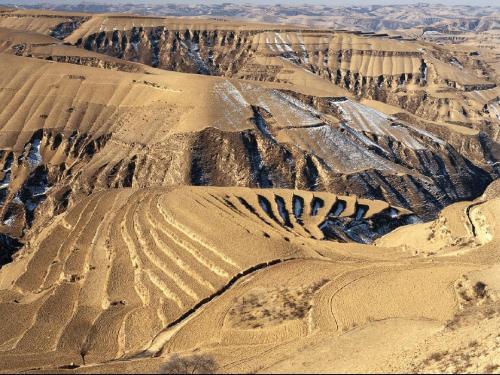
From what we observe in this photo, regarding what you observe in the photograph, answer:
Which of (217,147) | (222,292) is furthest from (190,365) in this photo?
(217,147)

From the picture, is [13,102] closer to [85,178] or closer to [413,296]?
[85,178]

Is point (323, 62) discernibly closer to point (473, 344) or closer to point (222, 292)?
point (222, 292)

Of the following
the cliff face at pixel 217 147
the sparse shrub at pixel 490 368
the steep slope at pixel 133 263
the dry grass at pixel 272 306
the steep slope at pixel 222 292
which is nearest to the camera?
the sparse shrub at pixel 490 368

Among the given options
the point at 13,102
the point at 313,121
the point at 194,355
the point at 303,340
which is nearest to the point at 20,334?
the point at 194,355

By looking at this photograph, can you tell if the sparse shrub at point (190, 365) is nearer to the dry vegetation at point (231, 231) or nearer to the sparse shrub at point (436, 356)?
the dry vegetation at point (231, 231)

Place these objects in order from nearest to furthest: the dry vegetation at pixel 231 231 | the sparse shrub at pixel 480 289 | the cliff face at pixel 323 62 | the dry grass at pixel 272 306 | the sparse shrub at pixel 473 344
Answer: the sparse shrub at pixel 473 344 < the dry vegetation at pixel 231 231 < the dry grass at pixel 272 306 < the sparse shrub at pixel 480 289 < the cliff face at pixel 323 62

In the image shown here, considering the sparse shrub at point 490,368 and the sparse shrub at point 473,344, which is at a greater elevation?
the sparse shrub at point 490,368

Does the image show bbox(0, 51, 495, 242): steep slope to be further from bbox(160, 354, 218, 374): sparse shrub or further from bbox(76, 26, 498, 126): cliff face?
bbox(76, 26, 498, 126): cliff face

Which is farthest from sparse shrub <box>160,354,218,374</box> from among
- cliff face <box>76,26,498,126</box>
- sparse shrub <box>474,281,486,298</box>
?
cliff face <box>76,26,498,126</box>

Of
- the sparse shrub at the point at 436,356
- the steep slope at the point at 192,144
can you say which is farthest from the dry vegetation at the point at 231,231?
the steep slope at the point at 192,144
